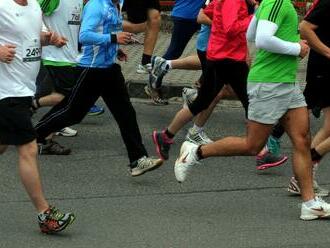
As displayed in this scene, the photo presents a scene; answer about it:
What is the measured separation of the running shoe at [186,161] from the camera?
686 centimetres

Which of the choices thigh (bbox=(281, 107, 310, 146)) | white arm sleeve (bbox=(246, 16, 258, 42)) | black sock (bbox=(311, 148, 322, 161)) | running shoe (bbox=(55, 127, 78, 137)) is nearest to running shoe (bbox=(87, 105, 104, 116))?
running shoe (bbox=(55, 127, 78, 137))

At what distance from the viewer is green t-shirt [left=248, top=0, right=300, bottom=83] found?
20.7ft

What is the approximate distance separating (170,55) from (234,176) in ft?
10.3

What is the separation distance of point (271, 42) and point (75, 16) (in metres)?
2.72

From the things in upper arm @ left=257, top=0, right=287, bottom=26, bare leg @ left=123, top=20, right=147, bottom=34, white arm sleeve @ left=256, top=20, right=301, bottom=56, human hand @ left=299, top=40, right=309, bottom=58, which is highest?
upper arm @ left=257, top=0, right=287, bottom=26

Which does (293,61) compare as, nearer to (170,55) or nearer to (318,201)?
(318,201)

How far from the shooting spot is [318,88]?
7105 mm

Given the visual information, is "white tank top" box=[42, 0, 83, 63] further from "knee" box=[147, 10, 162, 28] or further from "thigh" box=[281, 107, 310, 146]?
"thigh" box=[281, 107, 310, 146]

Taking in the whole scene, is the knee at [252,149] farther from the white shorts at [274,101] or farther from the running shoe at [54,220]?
the running shoe at [54,220]

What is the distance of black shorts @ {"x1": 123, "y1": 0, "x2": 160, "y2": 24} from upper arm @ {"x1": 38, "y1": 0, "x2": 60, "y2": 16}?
2556 millimetres

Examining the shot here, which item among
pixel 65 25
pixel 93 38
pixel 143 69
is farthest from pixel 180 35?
pixel 93 38

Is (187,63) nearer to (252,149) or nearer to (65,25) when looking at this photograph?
(65,25)

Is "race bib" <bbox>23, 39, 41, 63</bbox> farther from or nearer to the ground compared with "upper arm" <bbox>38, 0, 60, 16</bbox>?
farther from the ground

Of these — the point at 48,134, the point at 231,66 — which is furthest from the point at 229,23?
the point at 48,134
